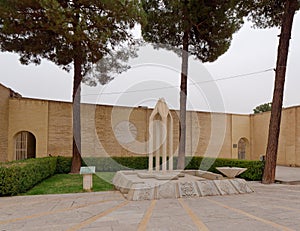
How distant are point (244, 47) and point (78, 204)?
12.5m

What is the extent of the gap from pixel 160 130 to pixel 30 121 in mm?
7134

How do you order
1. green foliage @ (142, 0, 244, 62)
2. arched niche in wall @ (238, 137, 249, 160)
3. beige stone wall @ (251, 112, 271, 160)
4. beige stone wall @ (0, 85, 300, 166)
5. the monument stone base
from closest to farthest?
the monument stone base < green foliage @ (142, 0, 244, 62) < beige stone wall @ (0, 85, 300, 166) < beige stone wall @ (251, 112, 271, 160) < arched niche in wall @ (238, 137, 249, 160)

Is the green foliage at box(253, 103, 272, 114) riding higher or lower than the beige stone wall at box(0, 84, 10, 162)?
higher

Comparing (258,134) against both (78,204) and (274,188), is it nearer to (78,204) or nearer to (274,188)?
(274,188)

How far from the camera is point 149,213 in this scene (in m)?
4.77

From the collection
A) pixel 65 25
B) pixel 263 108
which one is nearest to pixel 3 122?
pixel 65 25

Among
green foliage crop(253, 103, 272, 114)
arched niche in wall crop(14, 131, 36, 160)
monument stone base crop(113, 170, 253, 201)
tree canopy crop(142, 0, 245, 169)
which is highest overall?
tree canopy crop(142, 0, 245, 169)

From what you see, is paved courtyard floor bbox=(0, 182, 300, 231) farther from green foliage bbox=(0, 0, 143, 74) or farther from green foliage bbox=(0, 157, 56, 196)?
green foliage bbox=(0, 0, 143, 74)

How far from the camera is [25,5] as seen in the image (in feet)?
27.1

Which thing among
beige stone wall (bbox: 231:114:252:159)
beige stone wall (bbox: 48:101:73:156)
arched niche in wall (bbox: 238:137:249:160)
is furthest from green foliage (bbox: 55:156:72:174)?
arched niche in wall (bbox: 238:137:249:160)

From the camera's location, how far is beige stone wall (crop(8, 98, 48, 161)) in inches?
479

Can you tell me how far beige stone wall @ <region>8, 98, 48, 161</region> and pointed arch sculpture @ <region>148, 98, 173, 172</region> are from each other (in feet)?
21.6

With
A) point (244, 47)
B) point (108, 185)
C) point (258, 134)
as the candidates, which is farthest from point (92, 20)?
point (258, 134)

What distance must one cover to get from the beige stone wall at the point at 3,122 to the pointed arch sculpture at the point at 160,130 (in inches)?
280
